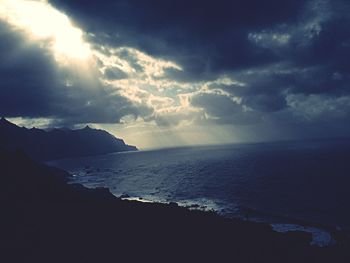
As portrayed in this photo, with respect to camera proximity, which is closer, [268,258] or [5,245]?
[5,245]

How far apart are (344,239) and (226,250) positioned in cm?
2689

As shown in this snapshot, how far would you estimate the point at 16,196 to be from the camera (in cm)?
5012

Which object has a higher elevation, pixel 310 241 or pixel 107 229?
pixel 107 229

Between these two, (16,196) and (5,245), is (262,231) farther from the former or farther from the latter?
(16,196)

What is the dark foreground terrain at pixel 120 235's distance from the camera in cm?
3594

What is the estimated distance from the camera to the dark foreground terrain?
118ft

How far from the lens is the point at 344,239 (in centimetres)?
5047

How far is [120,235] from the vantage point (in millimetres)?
42281

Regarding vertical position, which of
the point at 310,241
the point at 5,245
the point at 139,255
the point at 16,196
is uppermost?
the point at 16,196

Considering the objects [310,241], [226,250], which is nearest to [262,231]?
[310,241]

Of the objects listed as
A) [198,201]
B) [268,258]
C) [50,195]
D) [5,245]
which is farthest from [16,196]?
[198,201]

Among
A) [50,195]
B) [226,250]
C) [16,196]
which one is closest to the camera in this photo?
[226,250]

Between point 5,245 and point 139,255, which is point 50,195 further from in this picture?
point 139,255

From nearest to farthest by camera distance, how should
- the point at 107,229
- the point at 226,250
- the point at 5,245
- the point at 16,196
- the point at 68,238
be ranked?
the point at 5,245 < the point at 68,238 < the point at 226,250 < the point at 107,229 < the point at 16,196
